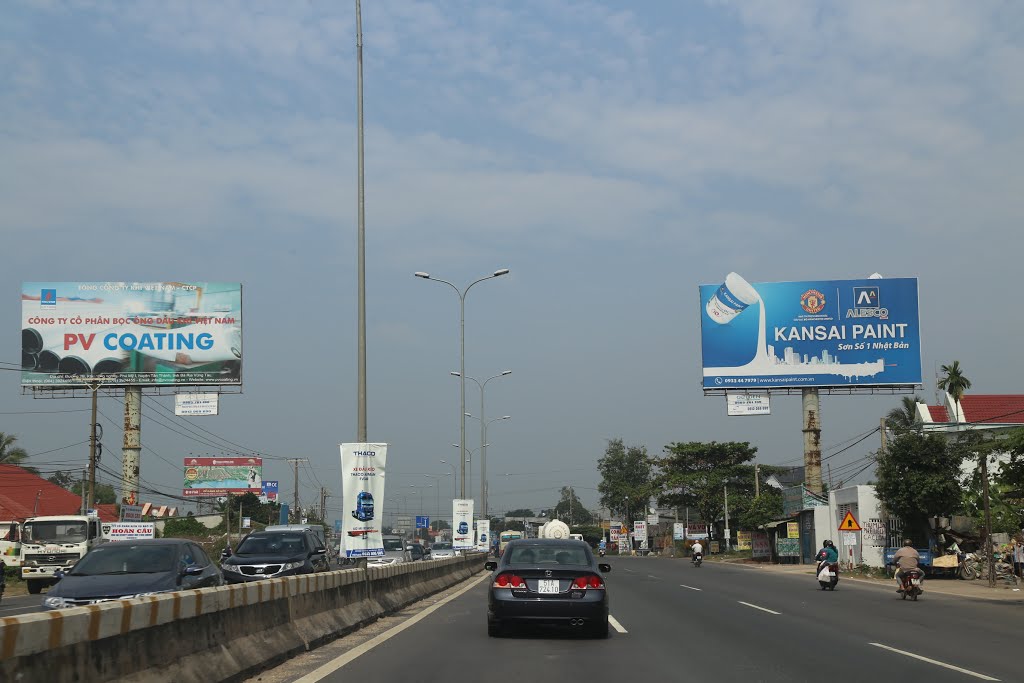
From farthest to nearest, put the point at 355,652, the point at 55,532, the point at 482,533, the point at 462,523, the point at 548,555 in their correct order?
the point at 482,533 → the point at 462,523 → the point at 55,532 → the point at 548,555 → the point at 355,652

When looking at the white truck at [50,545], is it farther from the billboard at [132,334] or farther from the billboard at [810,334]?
the billboard at [810,334]

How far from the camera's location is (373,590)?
18.1m

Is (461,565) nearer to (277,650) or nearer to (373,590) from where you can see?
(373,590)

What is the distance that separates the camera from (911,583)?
26406mm

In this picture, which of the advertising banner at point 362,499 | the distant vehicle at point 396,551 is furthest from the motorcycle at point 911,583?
the distant vehicle at point 396,551

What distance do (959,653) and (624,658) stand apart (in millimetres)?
4794

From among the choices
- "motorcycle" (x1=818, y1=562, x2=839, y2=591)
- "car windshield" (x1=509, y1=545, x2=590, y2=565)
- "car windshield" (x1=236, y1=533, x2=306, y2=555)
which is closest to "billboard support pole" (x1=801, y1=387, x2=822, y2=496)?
"motorcycle" (x1=818, y1=562, x2=839, y2=591)

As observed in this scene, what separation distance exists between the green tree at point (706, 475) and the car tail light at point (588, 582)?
77439 mm

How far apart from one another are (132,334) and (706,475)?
5256 cm

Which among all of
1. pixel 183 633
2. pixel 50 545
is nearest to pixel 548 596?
pixel 183 633

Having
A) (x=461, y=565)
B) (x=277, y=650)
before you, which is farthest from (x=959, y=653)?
(x=461, y=565)

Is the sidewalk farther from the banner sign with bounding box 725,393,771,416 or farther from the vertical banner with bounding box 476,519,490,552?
the vertical banner with bounding box 476,519,490,552

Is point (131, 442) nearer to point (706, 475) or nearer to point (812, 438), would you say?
point (812, 438)

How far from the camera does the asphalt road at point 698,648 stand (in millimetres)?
11039
